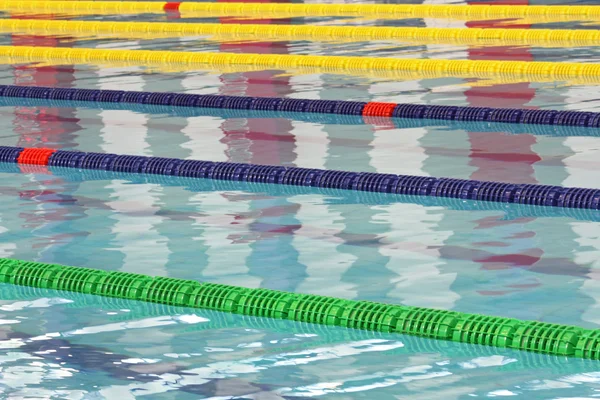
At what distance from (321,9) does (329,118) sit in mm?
8062

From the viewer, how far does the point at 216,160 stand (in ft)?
27.9

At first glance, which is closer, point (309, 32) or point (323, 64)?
point (323, 64)

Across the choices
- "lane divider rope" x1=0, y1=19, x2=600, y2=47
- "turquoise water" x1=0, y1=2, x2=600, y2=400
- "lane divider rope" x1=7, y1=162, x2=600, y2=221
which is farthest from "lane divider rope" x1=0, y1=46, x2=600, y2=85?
"lane divider rope" x1=7, y1=162, x2=600, y2=221

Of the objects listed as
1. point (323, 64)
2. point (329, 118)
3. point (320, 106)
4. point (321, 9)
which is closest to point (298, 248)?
point (329, 118)

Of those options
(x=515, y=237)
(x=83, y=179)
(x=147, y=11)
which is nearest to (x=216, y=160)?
(x=83, y=179)

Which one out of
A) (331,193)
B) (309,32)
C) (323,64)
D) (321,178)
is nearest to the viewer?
(331,193)

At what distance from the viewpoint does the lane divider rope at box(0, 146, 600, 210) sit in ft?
22.9

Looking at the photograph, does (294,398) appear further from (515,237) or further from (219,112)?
(219,112)

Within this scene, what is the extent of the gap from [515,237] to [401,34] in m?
8.78

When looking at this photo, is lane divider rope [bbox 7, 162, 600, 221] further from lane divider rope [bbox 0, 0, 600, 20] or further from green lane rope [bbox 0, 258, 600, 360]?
lane divider rope [bbox 0, 0, 600, 20]

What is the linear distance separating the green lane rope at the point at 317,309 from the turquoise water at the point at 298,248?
0.06 meters

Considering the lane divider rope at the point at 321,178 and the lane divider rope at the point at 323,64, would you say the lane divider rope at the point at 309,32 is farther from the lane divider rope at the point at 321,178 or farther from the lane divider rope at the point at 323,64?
the lane divider rope at the point at 321,178

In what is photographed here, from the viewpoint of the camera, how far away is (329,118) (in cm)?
999

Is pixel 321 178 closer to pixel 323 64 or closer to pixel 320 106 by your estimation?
pixel 320 106
